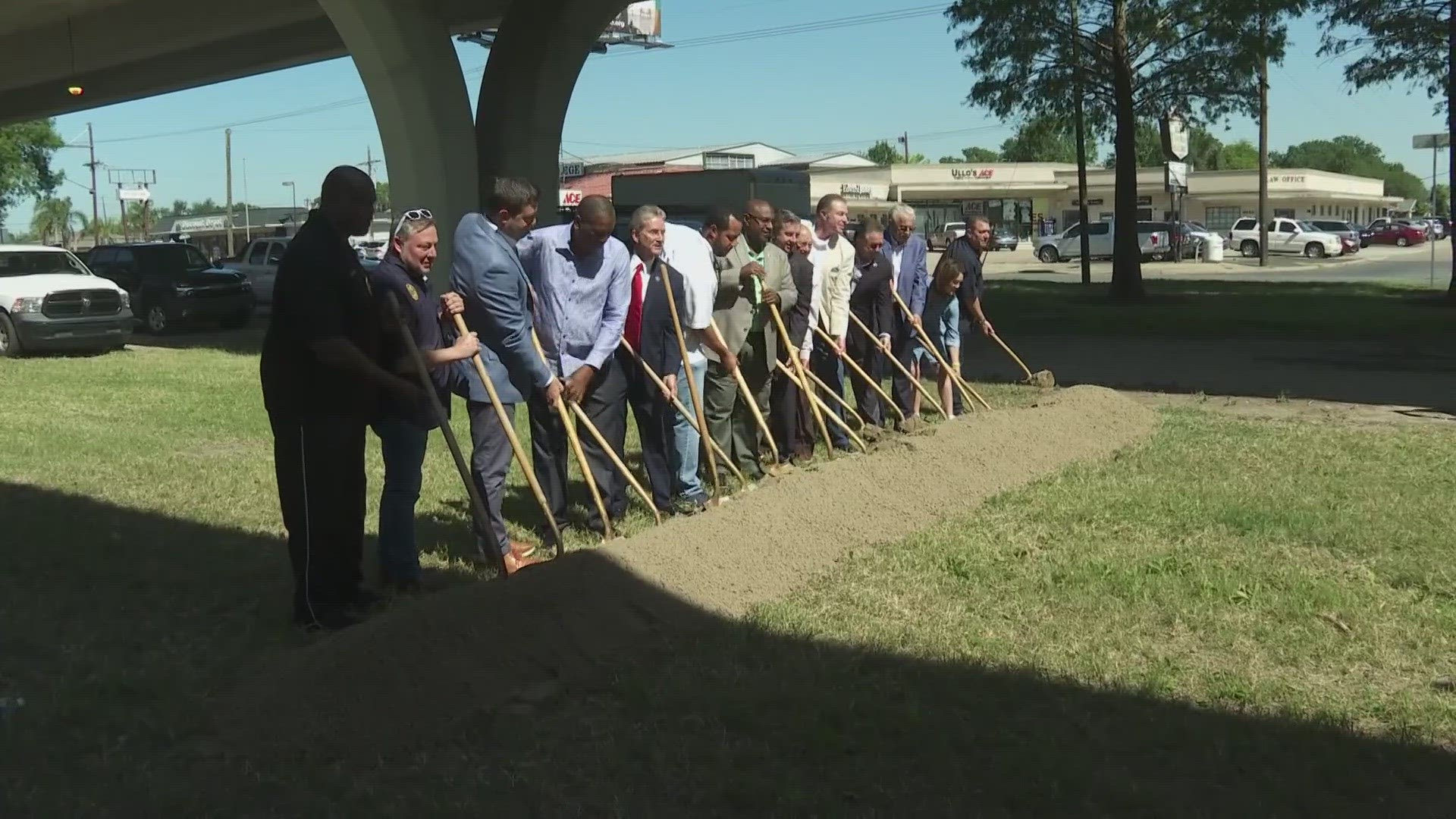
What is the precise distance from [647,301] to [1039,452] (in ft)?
10.1

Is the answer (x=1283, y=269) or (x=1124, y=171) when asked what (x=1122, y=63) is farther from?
(x=1283, y=269)

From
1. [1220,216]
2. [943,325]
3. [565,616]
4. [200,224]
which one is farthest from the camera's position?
[200,224]

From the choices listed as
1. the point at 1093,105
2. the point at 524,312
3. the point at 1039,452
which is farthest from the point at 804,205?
the point at 524,312

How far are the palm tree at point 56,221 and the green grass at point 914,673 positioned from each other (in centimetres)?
11406

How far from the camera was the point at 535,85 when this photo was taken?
58.3ft

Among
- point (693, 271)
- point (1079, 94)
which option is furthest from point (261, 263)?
point (693, 271)

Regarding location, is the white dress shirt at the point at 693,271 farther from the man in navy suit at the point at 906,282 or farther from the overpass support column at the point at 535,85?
the overpass support column at the point at 535,85

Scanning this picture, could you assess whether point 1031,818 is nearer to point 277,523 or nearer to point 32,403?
point 277,523

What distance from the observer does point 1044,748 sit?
409cm

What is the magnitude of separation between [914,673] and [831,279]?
4.39 meters

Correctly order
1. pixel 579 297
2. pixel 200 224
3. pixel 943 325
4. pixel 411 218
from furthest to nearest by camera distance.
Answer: pixel 200 224 < pixel 943 325 < pixel 579 297 < pixel 411 218

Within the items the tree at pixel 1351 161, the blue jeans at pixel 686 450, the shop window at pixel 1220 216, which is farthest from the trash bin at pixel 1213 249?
the tree at pixel 1351 161

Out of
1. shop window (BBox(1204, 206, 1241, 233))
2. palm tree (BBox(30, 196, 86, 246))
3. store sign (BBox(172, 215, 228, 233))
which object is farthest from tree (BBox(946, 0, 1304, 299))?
palm tree (BBox(30, 196, 86, 246))

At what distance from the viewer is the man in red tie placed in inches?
263
